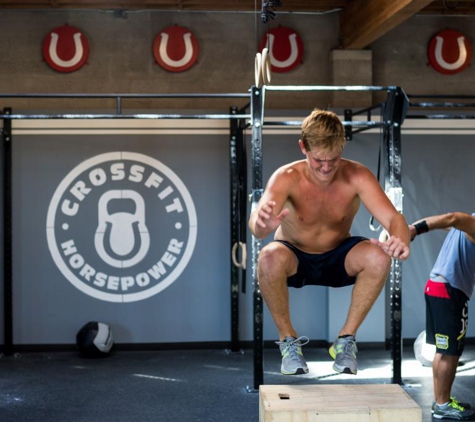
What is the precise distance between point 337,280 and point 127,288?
408cm

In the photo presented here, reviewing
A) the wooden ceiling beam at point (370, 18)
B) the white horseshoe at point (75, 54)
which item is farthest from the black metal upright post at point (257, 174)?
the white horseshoe at point (75, 54)

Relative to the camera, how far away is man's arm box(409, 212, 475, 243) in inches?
173

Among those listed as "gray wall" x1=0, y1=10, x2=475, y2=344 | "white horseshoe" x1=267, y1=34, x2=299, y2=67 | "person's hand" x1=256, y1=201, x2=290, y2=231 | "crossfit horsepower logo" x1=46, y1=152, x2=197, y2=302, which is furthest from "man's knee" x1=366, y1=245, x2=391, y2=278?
"white horseshoe" x1=267, y1=34, x2=299, y2=67

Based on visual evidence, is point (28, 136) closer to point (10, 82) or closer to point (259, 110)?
point (10, 82)

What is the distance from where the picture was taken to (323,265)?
391 cm

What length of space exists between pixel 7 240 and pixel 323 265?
4392 mm

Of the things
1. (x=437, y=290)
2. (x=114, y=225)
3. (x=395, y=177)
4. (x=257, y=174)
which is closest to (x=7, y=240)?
(x=114, y=225)

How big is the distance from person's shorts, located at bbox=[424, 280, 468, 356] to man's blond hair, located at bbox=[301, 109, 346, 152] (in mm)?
1959

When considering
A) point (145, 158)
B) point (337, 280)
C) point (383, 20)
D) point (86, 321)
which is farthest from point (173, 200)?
point (337, 280)

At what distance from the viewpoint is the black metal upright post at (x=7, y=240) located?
24.6ft

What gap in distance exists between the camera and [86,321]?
767cm

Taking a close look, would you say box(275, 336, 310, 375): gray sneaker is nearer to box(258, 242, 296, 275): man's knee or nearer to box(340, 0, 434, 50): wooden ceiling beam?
box(258, 242, 296, 275): man's knee

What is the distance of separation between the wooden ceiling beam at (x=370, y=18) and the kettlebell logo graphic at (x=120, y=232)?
8.32 ft

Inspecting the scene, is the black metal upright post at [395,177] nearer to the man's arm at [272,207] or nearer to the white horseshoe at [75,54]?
the man's arm at [272,207]
